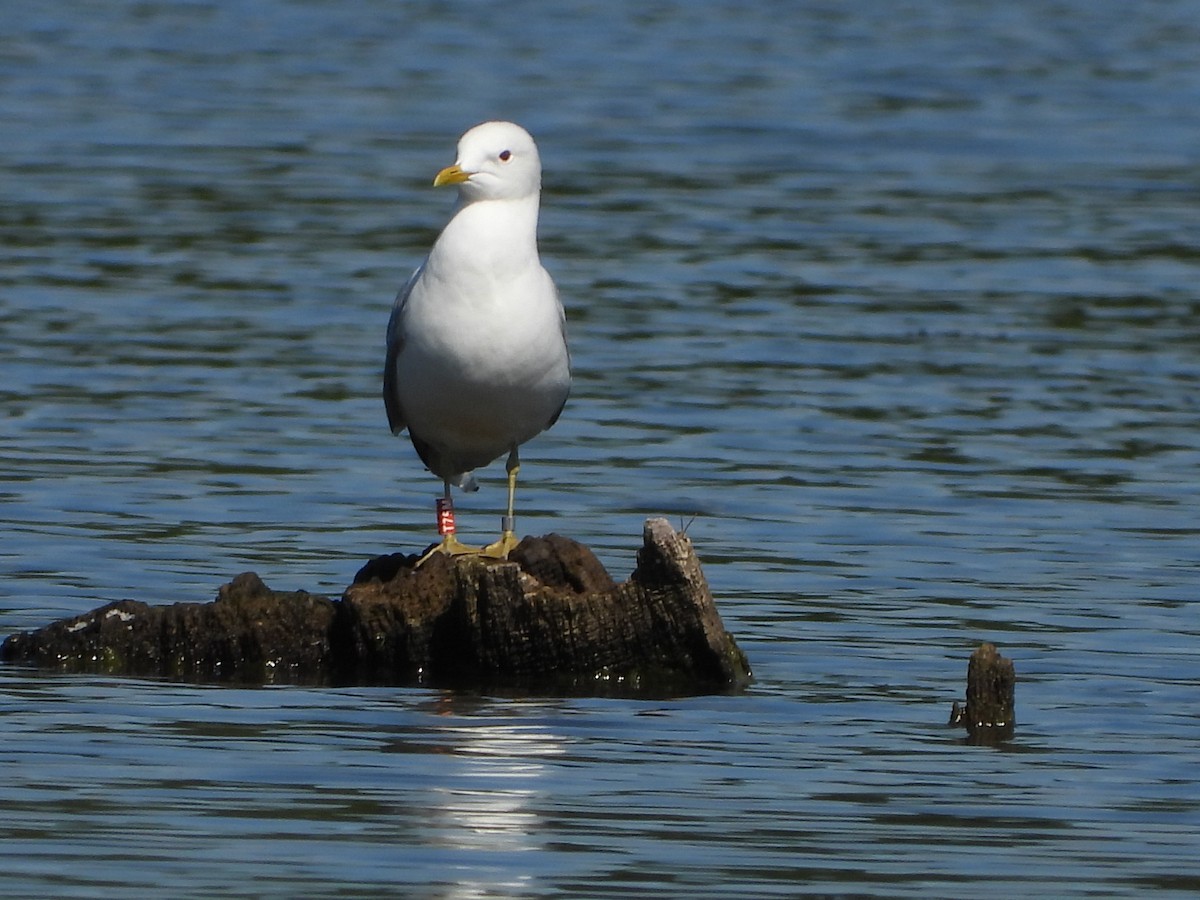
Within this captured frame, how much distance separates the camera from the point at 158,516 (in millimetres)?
14227

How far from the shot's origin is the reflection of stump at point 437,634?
35.2ft

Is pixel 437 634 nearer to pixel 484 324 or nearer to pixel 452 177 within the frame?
pixel 484 324

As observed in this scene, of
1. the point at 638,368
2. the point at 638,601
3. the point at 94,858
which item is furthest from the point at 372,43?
the point at 94,858

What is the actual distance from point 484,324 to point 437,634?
1.20m

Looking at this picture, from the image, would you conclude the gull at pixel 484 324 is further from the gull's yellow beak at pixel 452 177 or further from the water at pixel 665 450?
the water at pixel 665 450

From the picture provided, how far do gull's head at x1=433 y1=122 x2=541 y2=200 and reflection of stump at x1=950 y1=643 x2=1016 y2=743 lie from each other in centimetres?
260

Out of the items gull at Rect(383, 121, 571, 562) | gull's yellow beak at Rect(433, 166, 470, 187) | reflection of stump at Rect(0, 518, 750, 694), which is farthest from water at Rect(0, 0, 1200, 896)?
gull's yellow beak at Rect(433, 166, 470, 187)

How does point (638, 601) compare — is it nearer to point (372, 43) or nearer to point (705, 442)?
point (705, 442)

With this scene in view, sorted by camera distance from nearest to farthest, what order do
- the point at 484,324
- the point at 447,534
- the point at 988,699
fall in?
the point at 988,699
the point at 484,324
the point at 447,534

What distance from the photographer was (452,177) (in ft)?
36.1

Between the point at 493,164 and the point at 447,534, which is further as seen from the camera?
the point at 447,534

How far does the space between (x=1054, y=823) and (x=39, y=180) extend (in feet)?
59.6

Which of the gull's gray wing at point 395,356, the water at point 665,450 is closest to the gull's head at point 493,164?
the gull's gray wing at point 395,356

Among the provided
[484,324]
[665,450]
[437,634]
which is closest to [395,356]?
[484,324]
